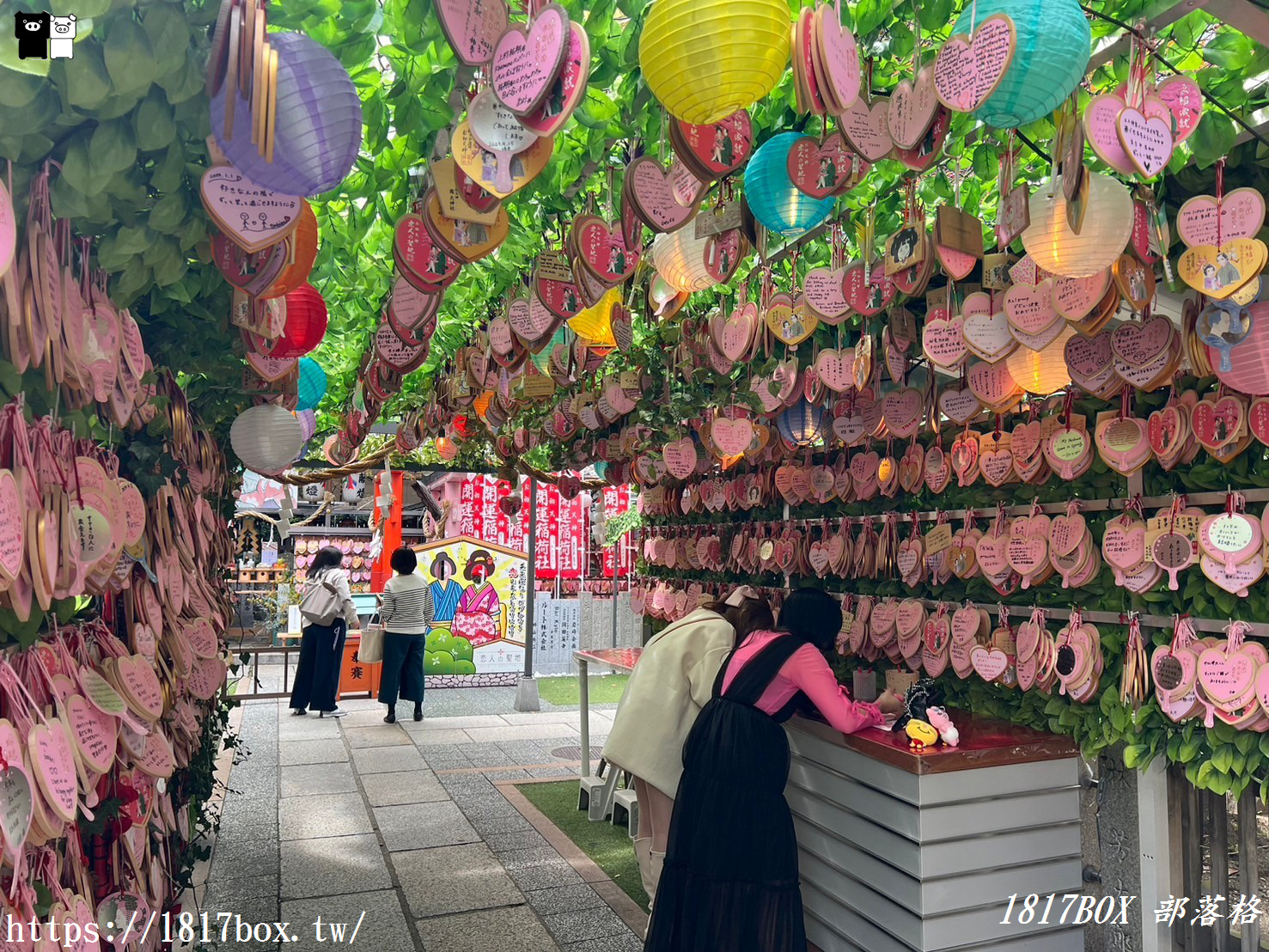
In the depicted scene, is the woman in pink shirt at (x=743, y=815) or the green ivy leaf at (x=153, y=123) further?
the woman in pink shirt at (x=743, y=815)

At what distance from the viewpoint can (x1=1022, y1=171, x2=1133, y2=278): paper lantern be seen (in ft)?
6.05

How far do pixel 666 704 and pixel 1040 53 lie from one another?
2.37 metres

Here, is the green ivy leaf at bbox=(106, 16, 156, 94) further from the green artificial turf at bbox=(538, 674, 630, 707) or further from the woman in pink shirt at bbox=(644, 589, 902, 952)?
the green artificial turf at bbox=(538, 674, 630, 707)

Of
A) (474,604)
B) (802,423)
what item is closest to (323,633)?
(474,604)

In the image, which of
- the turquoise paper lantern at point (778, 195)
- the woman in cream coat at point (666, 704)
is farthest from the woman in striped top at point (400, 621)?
the turquoise paper lantern at point (778, 195)

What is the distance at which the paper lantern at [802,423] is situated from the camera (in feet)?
13.5

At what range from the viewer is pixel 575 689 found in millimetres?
10109

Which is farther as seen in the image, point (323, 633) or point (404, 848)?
point (323, 633)

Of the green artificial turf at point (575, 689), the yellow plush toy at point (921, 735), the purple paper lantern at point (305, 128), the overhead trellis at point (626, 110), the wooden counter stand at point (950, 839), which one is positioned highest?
Answer: the overhead trellis at point (626, 110)

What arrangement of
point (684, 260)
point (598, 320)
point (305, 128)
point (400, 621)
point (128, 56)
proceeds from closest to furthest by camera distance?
1. point (128, 56)
2. point (305, 128)
3. point (684, 260)
4. point (598, 320)
5. point (400, 621)

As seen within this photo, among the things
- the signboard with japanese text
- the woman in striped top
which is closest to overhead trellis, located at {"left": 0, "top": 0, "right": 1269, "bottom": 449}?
the woman in striped top

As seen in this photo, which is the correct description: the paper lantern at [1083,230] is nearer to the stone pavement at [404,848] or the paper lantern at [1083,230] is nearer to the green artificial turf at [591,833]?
the stone pavement at [404,848]

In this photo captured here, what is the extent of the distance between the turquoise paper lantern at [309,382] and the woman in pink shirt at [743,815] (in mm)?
2443

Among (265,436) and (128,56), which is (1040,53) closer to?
(128,56)
